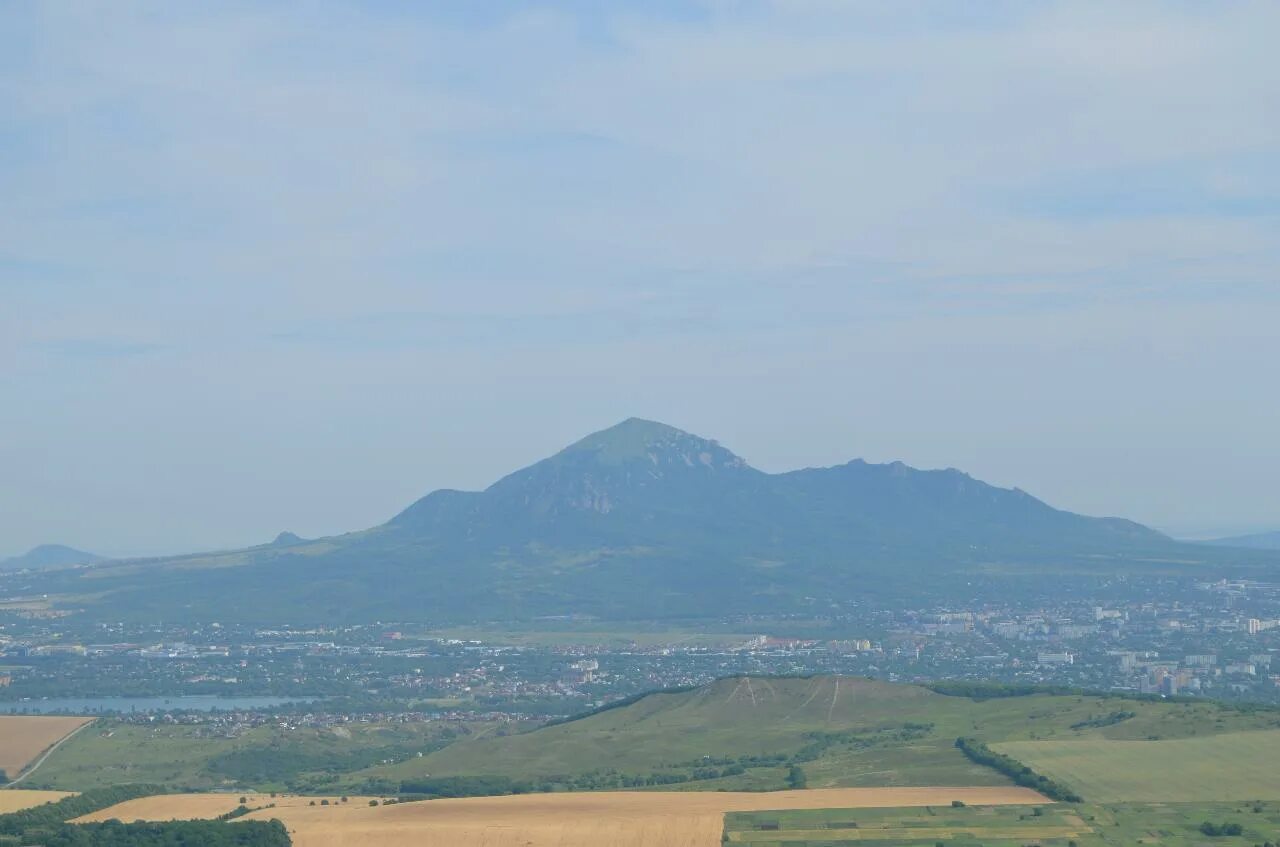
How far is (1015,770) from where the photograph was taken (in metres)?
102

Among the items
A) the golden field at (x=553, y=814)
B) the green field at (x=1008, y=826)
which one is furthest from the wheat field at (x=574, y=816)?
the green field at (x=1008, y=826)

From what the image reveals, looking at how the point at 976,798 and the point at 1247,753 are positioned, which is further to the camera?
the point at 1247,753

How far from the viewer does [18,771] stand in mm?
131125

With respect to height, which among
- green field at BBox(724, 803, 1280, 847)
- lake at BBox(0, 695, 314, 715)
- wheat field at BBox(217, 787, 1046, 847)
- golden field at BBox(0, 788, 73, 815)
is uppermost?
lake at BBox(0, 695, 314, 715)

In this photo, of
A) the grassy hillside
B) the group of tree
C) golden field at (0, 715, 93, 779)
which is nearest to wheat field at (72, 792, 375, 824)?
the grassy hillside

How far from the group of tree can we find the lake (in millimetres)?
88810

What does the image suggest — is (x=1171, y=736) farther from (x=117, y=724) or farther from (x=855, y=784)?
(x=117, y=724)

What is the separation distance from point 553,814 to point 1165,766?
35299 mm

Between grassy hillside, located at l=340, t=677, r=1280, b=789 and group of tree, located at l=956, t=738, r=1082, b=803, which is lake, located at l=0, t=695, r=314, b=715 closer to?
grassy hillside, located at l=340, t=677, r=1280, b=789

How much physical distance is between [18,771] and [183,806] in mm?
Answer: 41124

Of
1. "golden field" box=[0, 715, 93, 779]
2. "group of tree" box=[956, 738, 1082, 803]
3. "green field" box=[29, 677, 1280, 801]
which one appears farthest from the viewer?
"golden field" box=[0, 715, 93, 779]

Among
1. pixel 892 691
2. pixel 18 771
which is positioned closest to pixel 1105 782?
pixel 892 691

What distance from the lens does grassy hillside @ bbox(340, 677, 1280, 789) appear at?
361 ft

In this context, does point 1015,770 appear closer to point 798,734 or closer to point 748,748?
point 748,748
